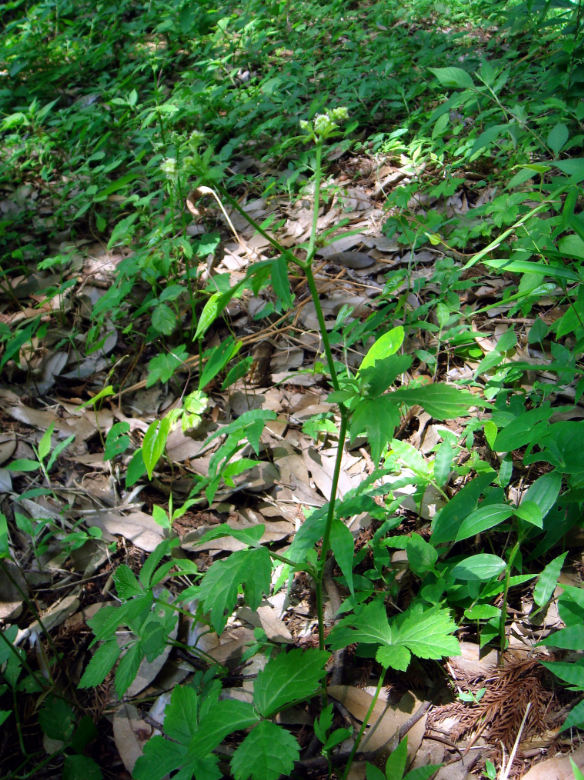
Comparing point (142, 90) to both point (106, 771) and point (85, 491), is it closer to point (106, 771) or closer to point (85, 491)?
point (85, 491)

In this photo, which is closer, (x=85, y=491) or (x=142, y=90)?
(x=85, y=491)

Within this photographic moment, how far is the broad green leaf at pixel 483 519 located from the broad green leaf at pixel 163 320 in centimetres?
155

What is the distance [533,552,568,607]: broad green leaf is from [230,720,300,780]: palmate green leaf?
0.74 meters

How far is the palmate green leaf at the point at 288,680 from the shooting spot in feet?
3.62

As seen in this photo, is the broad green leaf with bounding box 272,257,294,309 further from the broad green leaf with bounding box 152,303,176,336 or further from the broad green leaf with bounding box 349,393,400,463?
the broad green leaf with bounding box 152,303,176,336

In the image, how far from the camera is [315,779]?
4.19 feet

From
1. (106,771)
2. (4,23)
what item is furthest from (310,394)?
(4,23)

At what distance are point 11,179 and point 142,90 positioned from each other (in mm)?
1340

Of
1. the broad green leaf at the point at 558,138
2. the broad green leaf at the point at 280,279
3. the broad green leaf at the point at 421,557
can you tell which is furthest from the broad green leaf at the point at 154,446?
the broad green leaf at the point at 558,138

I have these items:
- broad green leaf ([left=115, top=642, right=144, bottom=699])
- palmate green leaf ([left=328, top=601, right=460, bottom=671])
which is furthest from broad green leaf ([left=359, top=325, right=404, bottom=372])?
broad green leaf ([left=115, top=642, right=144, bottom=699])

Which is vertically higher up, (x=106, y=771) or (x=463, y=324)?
(x=463, y=324)

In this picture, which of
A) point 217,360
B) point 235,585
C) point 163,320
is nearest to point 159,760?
point 235,585

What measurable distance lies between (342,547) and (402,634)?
241mm

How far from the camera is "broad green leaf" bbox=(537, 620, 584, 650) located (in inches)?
46.4
